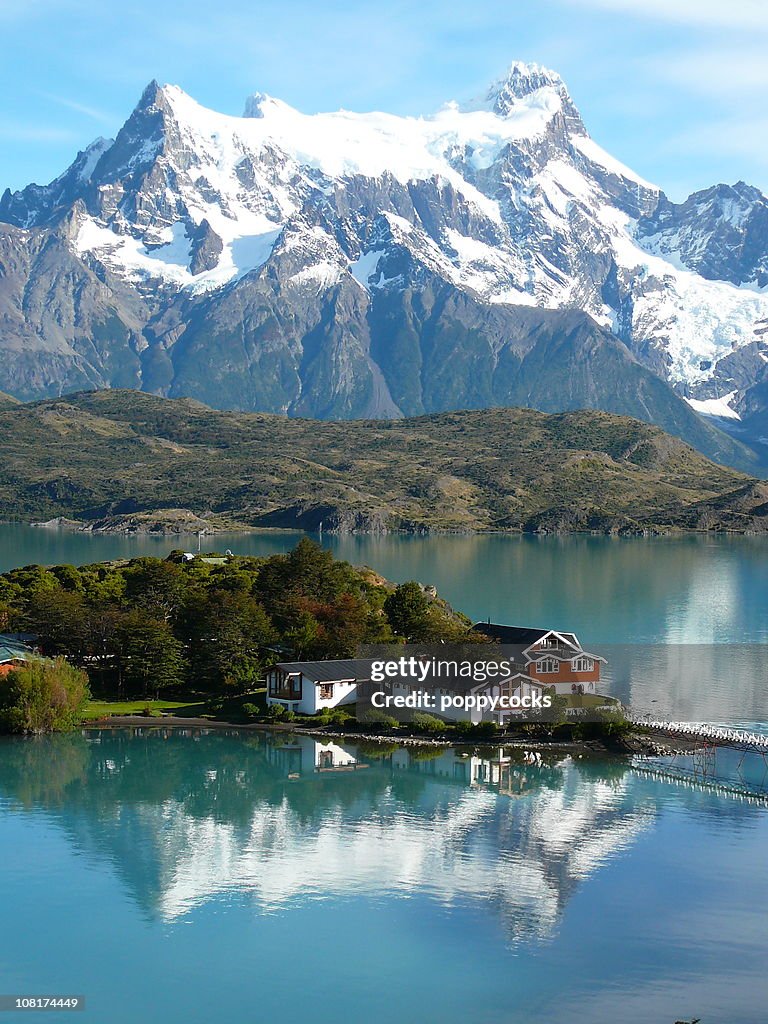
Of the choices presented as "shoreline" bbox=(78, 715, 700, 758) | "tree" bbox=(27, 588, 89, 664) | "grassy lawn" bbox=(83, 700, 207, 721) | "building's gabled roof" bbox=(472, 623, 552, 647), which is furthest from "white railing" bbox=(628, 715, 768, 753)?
"tree" bbox=(27, 588, 89, 664)

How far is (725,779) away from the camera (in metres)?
55.3

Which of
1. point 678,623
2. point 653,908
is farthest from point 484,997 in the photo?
point 678,623

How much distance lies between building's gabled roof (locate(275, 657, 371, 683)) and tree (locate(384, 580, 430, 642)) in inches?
272

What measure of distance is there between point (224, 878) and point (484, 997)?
39.3ft

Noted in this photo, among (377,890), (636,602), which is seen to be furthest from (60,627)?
(636,602)

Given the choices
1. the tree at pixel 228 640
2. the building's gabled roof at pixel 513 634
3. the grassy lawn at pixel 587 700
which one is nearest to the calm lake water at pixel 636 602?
the grassy lawn at pixel 587 700

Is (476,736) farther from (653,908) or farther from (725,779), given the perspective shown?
(653,908)

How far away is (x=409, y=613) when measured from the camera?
78.5 m

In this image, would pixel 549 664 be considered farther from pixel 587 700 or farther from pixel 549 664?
pixel 587 700

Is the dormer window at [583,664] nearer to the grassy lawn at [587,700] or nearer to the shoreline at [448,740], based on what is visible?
the grassy lawn at [587,700]

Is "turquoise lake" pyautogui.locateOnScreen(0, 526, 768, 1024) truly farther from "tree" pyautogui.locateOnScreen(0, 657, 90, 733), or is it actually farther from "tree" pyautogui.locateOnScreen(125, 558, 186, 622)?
"tree" pyautogui.locateOnScreen(125, 558, 186, 622)

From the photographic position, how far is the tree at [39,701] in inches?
2454

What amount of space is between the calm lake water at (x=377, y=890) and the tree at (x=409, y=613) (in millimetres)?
16429

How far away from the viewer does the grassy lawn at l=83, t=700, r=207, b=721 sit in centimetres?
6638
